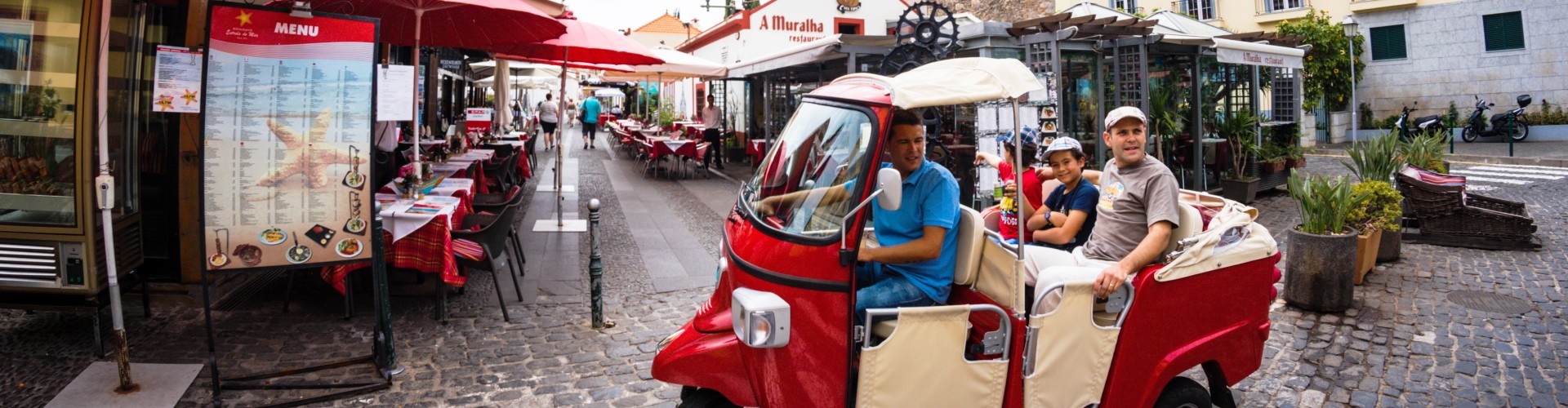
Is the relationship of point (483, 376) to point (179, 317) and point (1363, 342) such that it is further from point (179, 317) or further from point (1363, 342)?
point (1363, 342)

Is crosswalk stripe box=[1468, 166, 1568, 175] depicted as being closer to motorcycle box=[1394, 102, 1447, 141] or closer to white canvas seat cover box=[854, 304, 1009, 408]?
Result: motorcycle box=[1394, 102, 1447, 141]

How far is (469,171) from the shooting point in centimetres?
986

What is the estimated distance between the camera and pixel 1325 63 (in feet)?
85.4

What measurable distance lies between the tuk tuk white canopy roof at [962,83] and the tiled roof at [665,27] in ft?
155

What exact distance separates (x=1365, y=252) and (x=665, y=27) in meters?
46.0

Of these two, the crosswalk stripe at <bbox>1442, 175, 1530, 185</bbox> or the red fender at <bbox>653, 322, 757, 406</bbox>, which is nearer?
the red fender at <bbox>653, 322, 757, 406</bbox>

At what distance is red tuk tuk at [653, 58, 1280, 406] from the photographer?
2.93 meters

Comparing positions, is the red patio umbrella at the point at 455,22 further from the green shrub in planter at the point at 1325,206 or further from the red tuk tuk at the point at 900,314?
the green shrub in planter at the point at 1325,206

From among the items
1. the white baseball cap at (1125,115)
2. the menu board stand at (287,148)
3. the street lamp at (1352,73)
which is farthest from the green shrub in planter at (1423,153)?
the street lamp at (1352,73)

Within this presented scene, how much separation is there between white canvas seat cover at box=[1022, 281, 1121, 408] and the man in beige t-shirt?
1.07 feet

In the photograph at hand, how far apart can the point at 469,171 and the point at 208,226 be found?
553 cm

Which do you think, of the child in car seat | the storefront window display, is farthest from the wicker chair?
the storefront window display

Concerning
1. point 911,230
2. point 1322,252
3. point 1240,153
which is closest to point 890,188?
point 911,230

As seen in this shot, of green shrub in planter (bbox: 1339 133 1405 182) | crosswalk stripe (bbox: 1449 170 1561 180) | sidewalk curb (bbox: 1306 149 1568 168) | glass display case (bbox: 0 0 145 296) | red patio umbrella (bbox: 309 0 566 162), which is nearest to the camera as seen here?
glass display case (bbox: 0 0 145 296)
